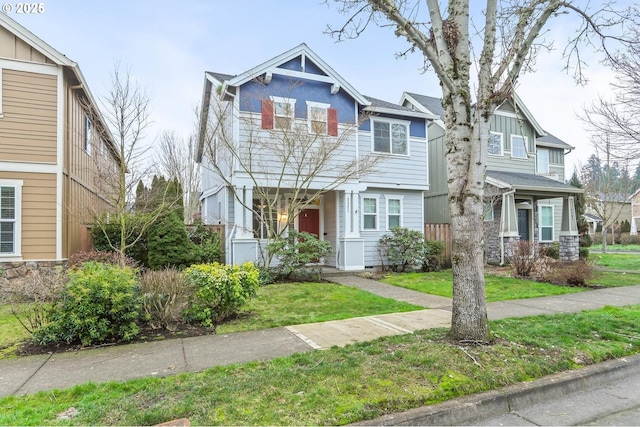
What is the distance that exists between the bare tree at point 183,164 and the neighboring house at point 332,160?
8202 millimetres

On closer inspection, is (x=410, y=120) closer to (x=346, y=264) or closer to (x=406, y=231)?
(x=406, y=231)

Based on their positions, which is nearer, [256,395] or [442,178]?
[256,395]

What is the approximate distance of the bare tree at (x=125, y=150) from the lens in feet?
30.3

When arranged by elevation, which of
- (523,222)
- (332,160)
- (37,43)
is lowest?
(523,222)

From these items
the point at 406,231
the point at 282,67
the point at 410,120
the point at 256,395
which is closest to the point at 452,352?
the point at 256,395

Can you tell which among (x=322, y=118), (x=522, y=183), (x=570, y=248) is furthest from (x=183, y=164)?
(x=570, y=248)

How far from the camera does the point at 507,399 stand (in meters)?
3.33

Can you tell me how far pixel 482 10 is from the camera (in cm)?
518

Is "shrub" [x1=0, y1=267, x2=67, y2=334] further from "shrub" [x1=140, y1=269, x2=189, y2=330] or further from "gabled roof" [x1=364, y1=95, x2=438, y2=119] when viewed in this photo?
"gabled roof" [x1=364, y1=95, x2=438, y2=119]

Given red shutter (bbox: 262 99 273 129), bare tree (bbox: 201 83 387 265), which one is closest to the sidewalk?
bare tree (bbox: 201 83 387 265)

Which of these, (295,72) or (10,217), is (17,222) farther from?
(295,72)

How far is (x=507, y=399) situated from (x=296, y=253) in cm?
786

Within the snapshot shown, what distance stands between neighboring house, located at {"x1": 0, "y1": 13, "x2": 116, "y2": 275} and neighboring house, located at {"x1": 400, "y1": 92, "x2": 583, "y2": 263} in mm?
13934

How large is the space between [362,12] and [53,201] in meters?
9.05
